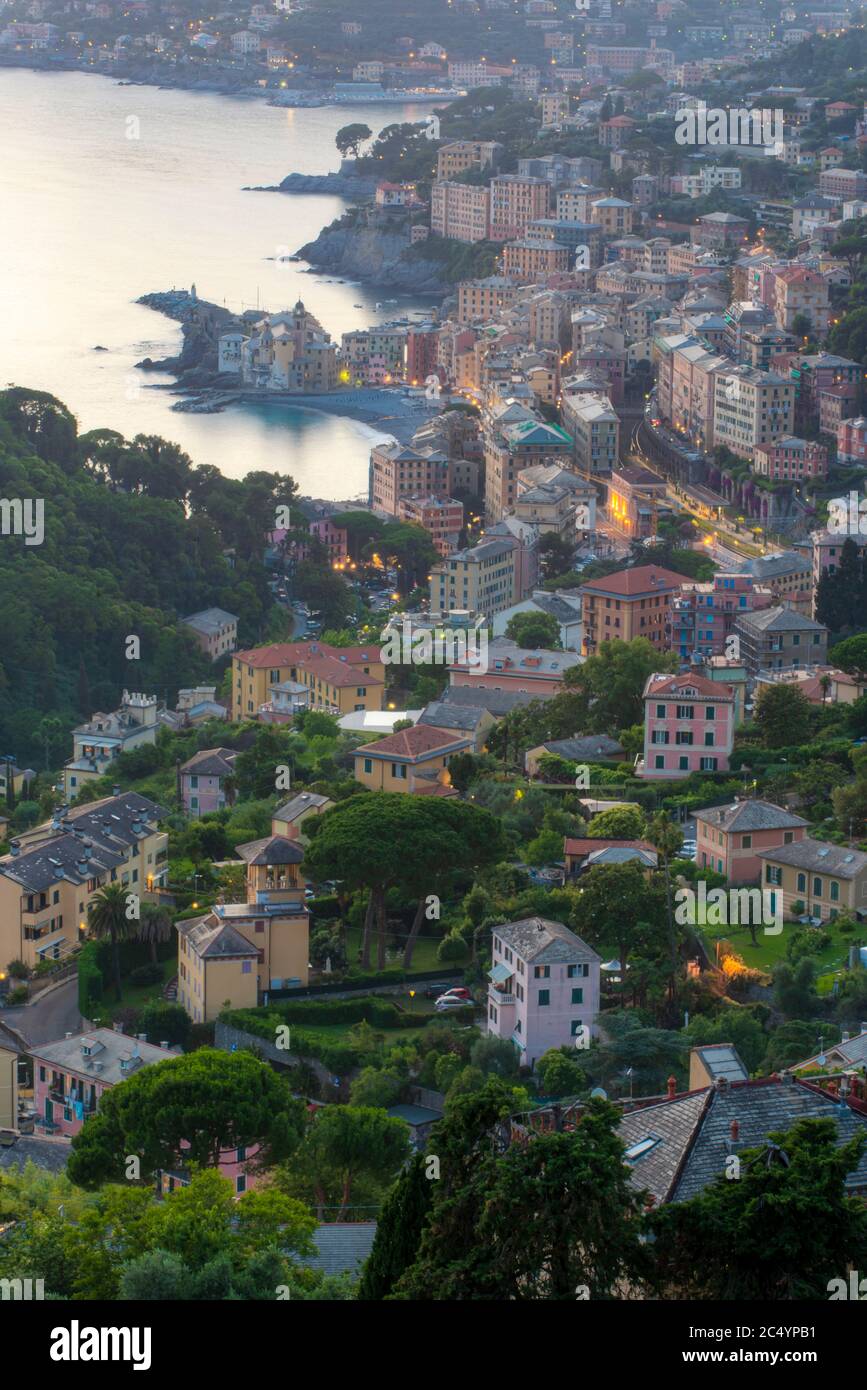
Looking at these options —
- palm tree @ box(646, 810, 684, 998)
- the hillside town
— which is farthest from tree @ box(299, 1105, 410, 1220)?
palm tree @ box(646, 810, 684, 998)

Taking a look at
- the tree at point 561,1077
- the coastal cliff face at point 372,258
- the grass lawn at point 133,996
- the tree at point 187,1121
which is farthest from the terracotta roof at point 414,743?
the coastal cliff face at point 372,258

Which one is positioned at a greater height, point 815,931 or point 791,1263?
point 791,1263

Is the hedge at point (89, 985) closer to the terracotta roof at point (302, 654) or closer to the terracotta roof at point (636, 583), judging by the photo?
the terracotta roof at point (302, 654)

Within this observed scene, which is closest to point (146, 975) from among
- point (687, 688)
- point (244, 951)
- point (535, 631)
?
point (244, 951)
